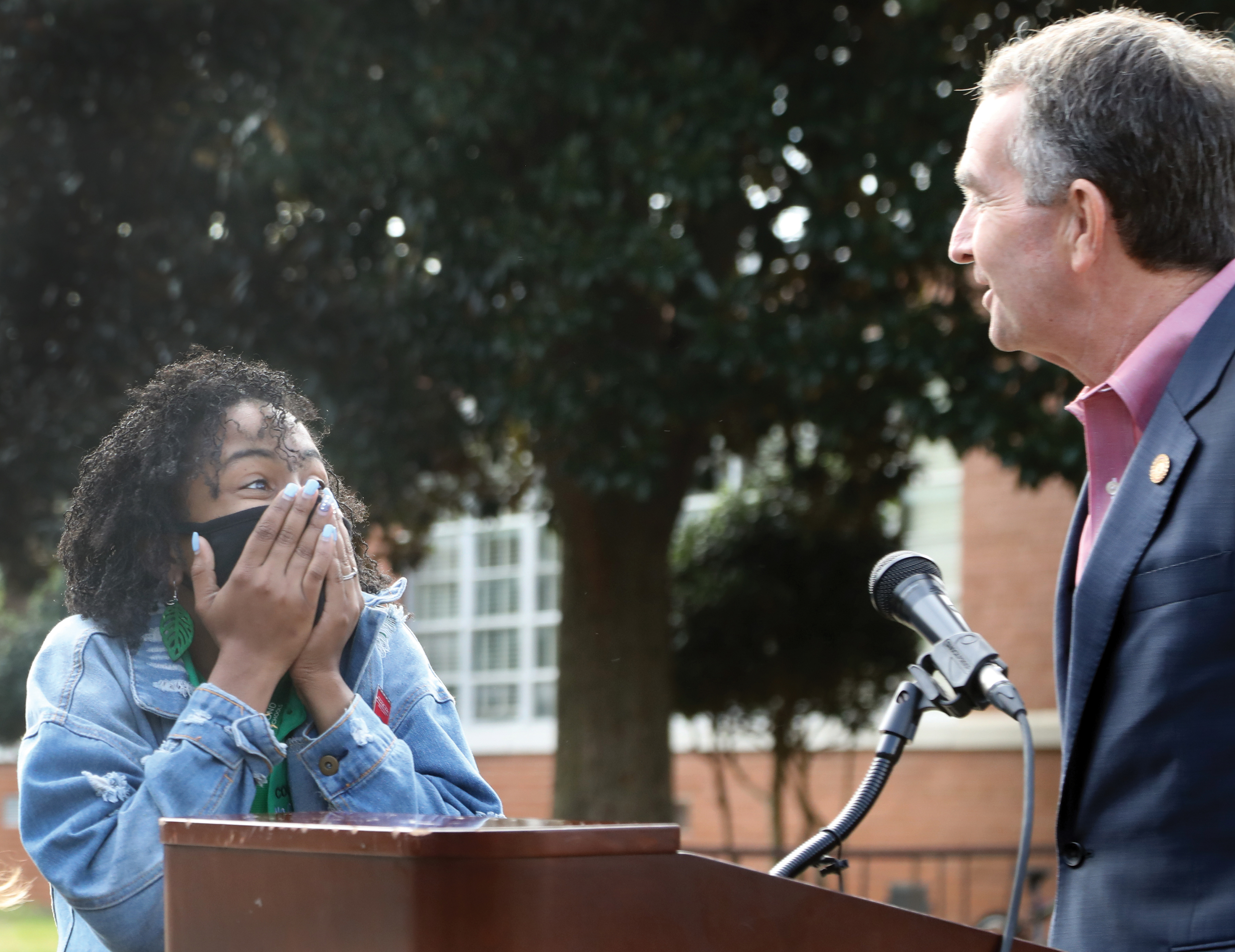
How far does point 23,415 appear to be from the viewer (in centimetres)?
721

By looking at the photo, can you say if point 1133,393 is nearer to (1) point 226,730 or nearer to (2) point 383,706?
(2) point 383,706

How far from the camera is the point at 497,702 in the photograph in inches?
653

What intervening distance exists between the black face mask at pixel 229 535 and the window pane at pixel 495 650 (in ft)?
47.8

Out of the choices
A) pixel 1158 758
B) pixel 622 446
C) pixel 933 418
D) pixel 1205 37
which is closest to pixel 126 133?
pixel 622 446

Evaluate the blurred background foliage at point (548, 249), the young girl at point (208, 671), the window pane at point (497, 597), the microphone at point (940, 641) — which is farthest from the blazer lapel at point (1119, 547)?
the window pane at point (497, 597)

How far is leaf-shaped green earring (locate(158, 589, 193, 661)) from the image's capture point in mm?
2025

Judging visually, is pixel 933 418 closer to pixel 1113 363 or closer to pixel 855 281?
pixel 855 281

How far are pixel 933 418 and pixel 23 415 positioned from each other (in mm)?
4611

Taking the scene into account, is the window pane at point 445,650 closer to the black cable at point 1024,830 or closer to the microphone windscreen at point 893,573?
the microphone windscreen at point 893,573

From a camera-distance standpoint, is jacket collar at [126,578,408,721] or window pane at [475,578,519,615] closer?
jacket collar at [126,578,408,721]

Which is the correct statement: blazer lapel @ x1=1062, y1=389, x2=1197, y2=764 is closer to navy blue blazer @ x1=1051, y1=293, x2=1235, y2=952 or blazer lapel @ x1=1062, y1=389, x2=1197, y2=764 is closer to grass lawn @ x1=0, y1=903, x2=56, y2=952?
navy blue blazer @ x1=1051, y1=293, x2=1235, y2=952

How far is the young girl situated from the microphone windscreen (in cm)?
67

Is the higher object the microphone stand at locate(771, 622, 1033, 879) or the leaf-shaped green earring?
the leaf-shaped green earring

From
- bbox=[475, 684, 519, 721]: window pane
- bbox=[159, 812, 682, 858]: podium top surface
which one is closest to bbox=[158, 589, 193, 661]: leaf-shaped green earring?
bbox=[159, 812, 682, 858]: podium top surface
